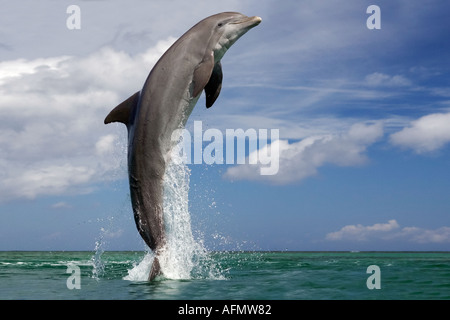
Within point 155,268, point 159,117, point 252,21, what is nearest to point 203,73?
point 159,117

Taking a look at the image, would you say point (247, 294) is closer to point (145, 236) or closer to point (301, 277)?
point (145, 236)

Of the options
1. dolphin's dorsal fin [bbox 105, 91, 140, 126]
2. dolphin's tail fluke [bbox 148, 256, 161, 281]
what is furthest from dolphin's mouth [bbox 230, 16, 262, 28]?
dolphin's tail fluke [bbox 148, 256, 161, 281]

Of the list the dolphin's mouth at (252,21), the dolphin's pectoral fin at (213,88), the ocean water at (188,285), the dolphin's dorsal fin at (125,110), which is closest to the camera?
the ocean water at (188,285)

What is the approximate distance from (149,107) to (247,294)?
13.5 ft

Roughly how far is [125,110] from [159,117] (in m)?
0.92

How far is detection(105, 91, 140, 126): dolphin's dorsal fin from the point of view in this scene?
10.7 metres

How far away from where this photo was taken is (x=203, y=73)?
33.7ft

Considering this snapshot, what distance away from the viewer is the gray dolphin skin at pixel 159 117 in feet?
33.9

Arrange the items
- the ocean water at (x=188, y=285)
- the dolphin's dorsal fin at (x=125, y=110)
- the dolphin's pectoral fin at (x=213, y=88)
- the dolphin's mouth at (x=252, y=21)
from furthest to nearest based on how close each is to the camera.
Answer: the dolphin's pectoral fin at (x=213, y=88) → the dolphin's mouth at (x=252, y=21) → the dolphin's dorsal fin at (x=125, y=110) → the ocean water at (x=188, y=285)

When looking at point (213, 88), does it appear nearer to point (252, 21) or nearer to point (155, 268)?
point (252, 21)

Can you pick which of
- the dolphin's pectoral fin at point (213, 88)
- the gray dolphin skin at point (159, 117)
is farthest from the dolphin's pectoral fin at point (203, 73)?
the dolphin's pectoral fin at point (213, 88)

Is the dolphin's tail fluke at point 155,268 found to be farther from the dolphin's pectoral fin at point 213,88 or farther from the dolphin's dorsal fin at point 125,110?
the dolphin's pectoral fin at point 213,88

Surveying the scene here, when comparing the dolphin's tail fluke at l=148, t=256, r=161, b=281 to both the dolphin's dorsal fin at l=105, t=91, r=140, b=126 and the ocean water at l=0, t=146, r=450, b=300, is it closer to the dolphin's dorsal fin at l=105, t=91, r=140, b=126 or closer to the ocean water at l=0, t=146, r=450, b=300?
the ocean water at l=0, t=146, r=450, b=300

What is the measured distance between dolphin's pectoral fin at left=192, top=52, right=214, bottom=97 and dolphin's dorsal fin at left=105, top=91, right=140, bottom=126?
1351 mm
